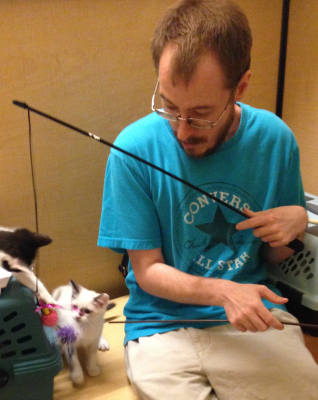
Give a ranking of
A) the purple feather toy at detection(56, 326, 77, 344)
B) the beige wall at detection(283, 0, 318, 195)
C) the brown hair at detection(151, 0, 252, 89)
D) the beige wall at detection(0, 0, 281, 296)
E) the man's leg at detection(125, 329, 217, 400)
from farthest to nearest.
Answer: the beige wall at detection(283, 0, 318, 195) < the beige wall at detection(0, 0, 281, 296) < the purple feather toy at detection(56, 326, 77, 344) < the man's leg at detection(125, 329, 217, 400) < the brown hair at detection(151, 0, 252, 89)

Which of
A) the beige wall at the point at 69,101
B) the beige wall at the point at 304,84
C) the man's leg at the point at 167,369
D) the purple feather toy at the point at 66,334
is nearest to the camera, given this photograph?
the man's leg at the point at 167,369

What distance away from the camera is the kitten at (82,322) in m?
1.00

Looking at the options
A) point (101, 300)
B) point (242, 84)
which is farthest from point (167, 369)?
point (242, 84)

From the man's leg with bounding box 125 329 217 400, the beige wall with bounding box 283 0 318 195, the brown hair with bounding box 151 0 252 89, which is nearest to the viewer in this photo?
the brown hair with bounding box 151 0 252 89

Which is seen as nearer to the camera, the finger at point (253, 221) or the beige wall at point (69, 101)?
the finger at point (253, 221)

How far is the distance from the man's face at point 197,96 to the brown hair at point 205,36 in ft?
0.05

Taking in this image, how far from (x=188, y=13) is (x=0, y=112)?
24.8 inches

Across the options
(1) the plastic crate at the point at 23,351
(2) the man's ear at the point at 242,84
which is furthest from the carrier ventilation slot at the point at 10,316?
(2) the man's ear at the point at 242,84

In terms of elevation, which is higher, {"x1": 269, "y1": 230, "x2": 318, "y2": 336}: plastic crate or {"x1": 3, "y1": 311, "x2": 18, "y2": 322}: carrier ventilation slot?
{"x1": 3, "y1": 311, "x2": 18, "y2": 322}: carrier ventilation slot

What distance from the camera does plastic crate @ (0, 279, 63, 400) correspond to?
2.73 ft

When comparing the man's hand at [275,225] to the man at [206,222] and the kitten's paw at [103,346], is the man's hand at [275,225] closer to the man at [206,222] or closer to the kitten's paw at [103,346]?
the man at [206,222]

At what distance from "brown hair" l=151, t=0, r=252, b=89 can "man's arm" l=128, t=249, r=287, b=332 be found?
0.43 metres

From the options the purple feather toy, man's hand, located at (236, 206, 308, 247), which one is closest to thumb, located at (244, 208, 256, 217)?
man's hand, located at (236, 206, 308, 247)

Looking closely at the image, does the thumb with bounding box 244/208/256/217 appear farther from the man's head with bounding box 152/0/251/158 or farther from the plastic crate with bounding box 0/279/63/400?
the plastic crate with bounding box 0/279/63/400
